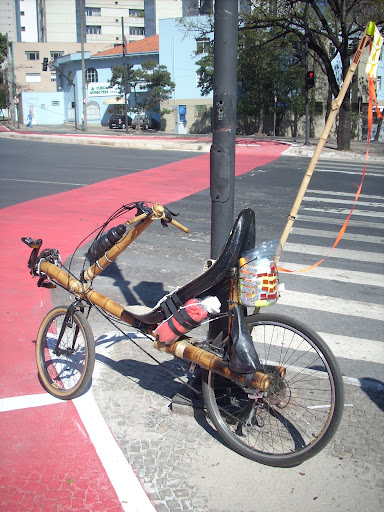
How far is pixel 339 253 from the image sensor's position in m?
7.89

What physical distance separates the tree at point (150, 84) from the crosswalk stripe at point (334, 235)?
38.1 metres

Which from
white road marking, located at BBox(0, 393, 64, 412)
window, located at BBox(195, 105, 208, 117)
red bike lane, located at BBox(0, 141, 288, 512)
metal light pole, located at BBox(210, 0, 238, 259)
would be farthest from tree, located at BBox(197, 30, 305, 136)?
white road marking, located at BBox(0, 393, 64, 412)

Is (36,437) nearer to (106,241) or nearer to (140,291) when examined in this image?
(106,241)

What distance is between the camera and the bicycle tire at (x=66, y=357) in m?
3.69

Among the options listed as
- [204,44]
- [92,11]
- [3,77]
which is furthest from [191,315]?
[92,11]

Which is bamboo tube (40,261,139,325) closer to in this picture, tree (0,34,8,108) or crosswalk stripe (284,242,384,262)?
crosswalk stripe (284,242,384,262)

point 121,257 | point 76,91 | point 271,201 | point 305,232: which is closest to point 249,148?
point 271,201

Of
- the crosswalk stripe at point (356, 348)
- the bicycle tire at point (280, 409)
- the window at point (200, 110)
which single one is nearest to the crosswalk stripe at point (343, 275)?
the crosswalk stripe at point (356, 348)

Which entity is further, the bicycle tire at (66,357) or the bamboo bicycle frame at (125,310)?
the bicycle tire at (66,357)

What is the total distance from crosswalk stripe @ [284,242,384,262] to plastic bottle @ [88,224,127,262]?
455 centimetres

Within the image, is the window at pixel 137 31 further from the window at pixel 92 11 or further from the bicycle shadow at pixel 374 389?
the bicycle shadow at pixel 374 389

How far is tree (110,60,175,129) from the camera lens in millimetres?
45844

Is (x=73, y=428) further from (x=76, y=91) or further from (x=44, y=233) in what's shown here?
(x=76, y=91)

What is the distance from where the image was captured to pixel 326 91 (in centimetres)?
4312
